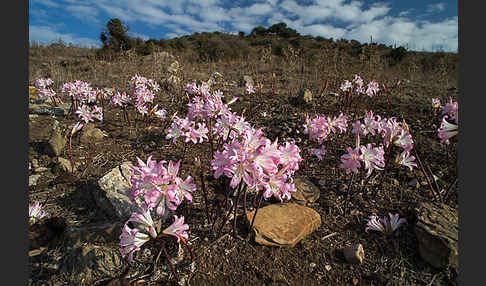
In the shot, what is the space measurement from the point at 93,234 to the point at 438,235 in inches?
123

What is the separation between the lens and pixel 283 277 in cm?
188

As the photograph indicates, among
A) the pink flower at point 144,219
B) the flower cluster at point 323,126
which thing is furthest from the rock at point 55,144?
the flower cluster at point 323,126

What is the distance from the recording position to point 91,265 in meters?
1.88

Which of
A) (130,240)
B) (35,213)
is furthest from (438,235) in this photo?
(35,213)

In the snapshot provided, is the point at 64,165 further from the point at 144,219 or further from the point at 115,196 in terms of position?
the point at 144,219

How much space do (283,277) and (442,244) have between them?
141cm

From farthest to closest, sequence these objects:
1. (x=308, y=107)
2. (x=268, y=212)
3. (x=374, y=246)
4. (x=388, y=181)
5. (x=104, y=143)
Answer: (x=308, y=107) < (x=104, y=143) < (x=388, y=181) < (x=268, y=212) < (x=374, y=246)

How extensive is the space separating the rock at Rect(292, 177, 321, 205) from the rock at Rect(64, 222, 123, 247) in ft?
6.38

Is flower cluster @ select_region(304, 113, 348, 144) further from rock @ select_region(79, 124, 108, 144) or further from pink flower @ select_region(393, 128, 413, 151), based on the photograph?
rock @ select_region(79, 124, 108, 144)

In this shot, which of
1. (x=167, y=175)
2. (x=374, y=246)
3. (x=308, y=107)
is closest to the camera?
(x=167, y=175)

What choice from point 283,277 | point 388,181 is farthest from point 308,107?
point 283,277

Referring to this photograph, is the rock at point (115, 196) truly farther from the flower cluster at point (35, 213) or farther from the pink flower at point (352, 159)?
the pink flower at point (352, 159)

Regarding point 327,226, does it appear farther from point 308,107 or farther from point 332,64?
point 332,64

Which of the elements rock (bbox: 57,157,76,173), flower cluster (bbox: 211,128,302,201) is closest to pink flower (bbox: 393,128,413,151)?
flower cluster (bbox: 211,128,302,201)
